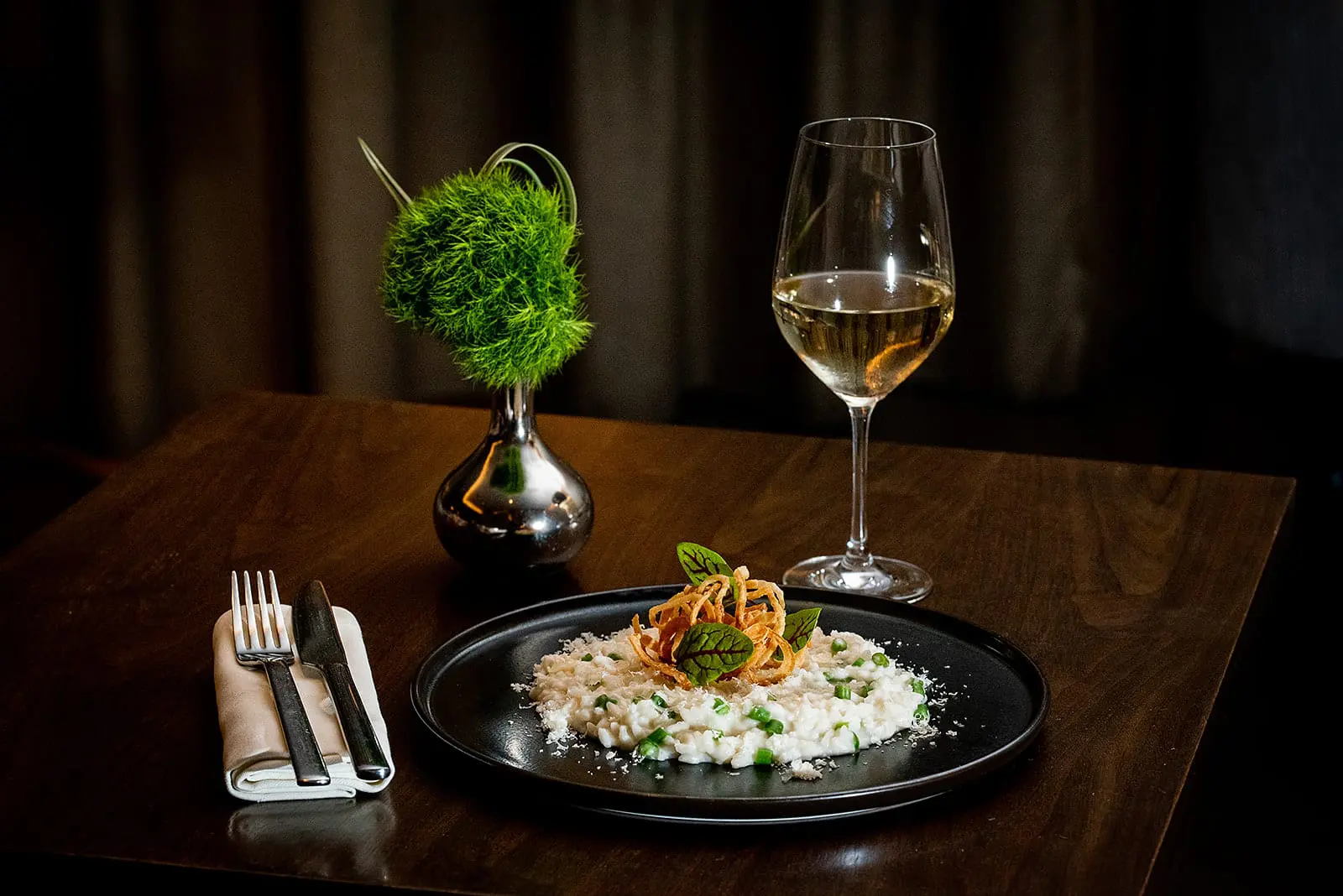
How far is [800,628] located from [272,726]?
288 mm

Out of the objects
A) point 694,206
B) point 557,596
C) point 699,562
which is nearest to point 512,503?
point 557,596

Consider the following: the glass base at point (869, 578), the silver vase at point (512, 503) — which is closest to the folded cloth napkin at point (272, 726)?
the silver vase at point (512, 503)

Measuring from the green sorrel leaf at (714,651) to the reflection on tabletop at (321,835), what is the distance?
0.17m

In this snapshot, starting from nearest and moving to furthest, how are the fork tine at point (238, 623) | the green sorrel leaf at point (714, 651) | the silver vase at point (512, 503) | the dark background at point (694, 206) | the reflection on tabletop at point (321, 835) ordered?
the reflection on tabletop at point (321, 835), the green sorrel leaf at point (714, 651), the fork tine at point (238, 623), the silver vase at point (512, 503), the dark background at point (694, 206)

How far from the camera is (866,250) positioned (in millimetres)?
1095

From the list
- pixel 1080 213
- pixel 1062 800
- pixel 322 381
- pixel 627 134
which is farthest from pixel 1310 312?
pixel 1062 800

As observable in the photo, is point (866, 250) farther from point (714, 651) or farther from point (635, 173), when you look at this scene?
point (635, 173)

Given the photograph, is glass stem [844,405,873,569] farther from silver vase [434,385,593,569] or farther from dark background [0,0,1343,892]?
dark background [0,0,1343,892]

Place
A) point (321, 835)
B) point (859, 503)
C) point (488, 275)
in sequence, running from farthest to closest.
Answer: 1. point (859, 503)
2. point (488, 275)
3. point (321, 835)

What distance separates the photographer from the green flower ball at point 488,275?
1.09 metres

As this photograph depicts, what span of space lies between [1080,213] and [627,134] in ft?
2.53

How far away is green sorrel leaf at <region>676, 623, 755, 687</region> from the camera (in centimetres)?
89

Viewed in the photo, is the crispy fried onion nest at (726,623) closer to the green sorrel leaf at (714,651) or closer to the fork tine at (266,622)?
the green sorrel leaf at (714,651)

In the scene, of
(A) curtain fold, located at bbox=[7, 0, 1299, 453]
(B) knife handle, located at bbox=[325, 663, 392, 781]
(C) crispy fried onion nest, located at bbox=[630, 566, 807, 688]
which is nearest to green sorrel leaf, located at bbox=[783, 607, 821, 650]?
(C) crispy fried onion nest, located at bbox=[630, 566, 807, 688]
